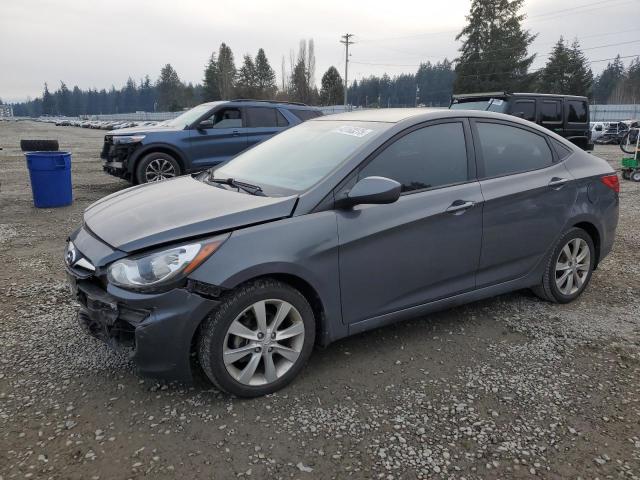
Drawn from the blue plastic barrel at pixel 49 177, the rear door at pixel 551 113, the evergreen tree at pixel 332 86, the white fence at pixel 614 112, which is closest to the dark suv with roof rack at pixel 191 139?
the blue plastic barrel at pixel 49 177

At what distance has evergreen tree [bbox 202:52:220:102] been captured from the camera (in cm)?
8319

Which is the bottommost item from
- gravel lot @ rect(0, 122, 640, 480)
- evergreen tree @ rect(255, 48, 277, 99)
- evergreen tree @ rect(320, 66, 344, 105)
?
gravel lot @ rect(0, 122, 640, 480)

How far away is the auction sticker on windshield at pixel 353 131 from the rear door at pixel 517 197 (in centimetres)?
88

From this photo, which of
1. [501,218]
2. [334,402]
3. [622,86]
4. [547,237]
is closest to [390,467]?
[334,402]

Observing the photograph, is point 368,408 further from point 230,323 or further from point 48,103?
point 48,103

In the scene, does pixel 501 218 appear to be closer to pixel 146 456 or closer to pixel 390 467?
pixel 390 467

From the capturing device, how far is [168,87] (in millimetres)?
109625

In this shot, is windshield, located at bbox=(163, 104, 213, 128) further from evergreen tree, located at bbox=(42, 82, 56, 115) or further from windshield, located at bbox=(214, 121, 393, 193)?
evergreen tree, located at bbox=(42, 82, 56, 115)

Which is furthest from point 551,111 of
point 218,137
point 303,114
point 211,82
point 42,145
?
point 211,82

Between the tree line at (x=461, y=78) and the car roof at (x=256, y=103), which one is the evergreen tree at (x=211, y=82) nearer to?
the tree line at (x=461, y=78)

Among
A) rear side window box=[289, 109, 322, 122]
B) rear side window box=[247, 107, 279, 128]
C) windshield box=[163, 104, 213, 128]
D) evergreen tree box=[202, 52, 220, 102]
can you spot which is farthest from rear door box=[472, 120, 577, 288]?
evergreen tree box=[202, 52, 220, 102]

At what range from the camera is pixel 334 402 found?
288 cm

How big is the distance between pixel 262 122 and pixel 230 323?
7.83 m

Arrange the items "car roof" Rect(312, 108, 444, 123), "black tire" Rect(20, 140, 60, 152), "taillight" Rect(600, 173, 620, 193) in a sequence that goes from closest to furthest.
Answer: "car roof" Rect(312, 108, 444, 123) < "taillight" Rect(600, 173, 620, 193) < "black tire" Rect(20, 140, 60, 152)
